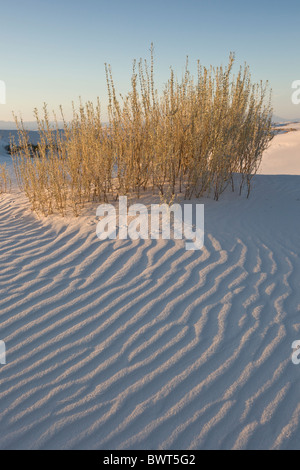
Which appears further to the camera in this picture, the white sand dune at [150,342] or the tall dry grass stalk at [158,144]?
the tall dry grass stalk at [158,144]

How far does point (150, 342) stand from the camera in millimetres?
2023

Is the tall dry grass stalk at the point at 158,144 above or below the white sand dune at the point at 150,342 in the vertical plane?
above

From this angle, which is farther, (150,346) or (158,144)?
(158,144)

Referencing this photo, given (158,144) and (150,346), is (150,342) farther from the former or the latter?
(158,144)

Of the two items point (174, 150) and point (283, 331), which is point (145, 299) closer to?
point (283, 331)

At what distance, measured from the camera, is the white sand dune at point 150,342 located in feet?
5.11

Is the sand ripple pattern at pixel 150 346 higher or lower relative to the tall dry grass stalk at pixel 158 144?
lower

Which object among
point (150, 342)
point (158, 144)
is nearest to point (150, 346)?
point (150, 342)

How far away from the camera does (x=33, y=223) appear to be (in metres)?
3.92

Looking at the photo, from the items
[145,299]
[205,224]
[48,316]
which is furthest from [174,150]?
[48,316]

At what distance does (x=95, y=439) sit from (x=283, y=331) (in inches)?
51.3

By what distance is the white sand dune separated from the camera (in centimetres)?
156

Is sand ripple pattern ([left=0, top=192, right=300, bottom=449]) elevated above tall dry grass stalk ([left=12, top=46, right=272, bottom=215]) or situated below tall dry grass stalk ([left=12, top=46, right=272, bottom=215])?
below

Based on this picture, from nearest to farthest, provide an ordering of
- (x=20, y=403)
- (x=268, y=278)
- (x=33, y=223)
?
(x=20, y=403) < (x=268, y=278) < (x=33, y=223)
